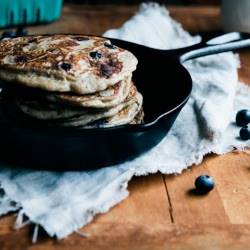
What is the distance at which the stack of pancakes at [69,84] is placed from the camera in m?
1.09

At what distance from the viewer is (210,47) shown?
157 cm

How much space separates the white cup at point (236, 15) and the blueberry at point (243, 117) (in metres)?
0.81

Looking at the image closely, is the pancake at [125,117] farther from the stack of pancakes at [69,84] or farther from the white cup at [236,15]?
the white cup at [236,15]

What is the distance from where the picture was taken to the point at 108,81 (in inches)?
44.1

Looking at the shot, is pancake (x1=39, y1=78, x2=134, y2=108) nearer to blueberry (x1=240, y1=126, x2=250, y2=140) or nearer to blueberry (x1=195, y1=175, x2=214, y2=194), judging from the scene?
blueberry (x1=195, y1=175, x2=214, y2=194)

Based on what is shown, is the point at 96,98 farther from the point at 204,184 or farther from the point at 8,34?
the point at 8,34

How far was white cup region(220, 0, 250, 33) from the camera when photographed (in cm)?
211

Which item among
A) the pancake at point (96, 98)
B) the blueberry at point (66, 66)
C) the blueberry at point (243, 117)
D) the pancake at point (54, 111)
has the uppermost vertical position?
the blueberry at point (66, 66)

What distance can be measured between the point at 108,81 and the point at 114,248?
37 centimetres

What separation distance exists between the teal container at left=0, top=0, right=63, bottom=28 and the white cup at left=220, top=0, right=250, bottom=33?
2.43ft

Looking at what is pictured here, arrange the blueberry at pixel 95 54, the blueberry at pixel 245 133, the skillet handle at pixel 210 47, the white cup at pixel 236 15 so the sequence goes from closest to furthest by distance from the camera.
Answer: the blueberry at pixel 95 54
the blueberry at pixel 245 133
the skillet handle at pixel 210 47
the white cup at pixel 236 15

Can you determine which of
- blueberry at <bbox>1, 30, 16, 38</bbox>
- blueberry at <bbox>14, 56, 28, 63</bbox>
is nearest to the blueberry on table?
blueberry at <bbox>1, 30, 16, 38</bbox>

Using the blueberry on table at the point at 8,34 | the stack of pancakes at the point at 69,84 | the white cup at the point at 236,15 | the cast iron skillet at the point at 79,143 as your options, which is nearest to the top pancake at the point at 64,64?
the stack of pancakes at the point at 69,84

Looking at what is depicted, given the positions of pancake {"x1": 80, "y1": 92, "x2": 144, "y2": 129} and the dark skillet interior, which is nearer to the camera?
the dark skillet interior
